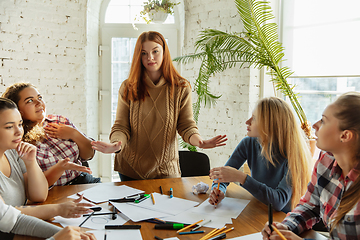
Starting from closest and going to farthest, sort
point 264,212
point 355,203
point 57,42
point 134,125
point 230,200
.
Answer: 1. point 355,203
2. point 264,212
3. point 230,200
4. point 134,125
5. point 57,42

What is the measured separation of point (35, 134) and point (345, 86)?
2744 mm

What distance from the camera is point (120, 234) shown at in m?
1.17

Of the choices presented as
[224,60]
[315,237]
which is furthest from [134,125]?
[224,60]

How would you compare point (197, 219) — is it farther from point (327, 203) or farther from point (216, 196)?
point (327, 203)

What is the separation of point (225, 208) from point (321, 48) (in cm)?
230

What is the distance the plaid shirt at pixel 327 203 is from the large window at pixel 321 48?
1.95 metres

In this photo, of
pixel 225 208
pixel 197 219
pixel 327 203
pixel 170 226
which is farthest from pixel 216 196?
pixel 327 203

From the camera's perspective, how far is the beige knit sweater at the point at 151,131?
6.55 ft

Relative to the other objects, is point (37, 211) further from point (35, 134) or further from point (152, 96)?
point (152, 96)

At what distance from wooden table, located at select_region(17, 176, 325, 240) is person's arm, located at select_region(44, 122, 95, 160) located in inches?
13.0

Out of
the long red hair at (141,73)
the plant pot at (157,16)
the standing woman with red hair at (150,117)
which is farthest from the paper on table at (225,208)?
the plant pot at (157,16)

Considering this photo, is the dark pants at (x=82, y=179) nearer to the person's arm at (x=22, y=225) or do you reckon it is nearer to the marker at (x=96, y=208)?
the marker at (x=96, y=208)

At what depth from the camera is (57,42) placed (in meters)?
3.52

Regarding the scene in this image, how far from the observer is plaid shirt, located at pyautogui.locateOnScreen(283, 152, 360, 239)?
1065mm
